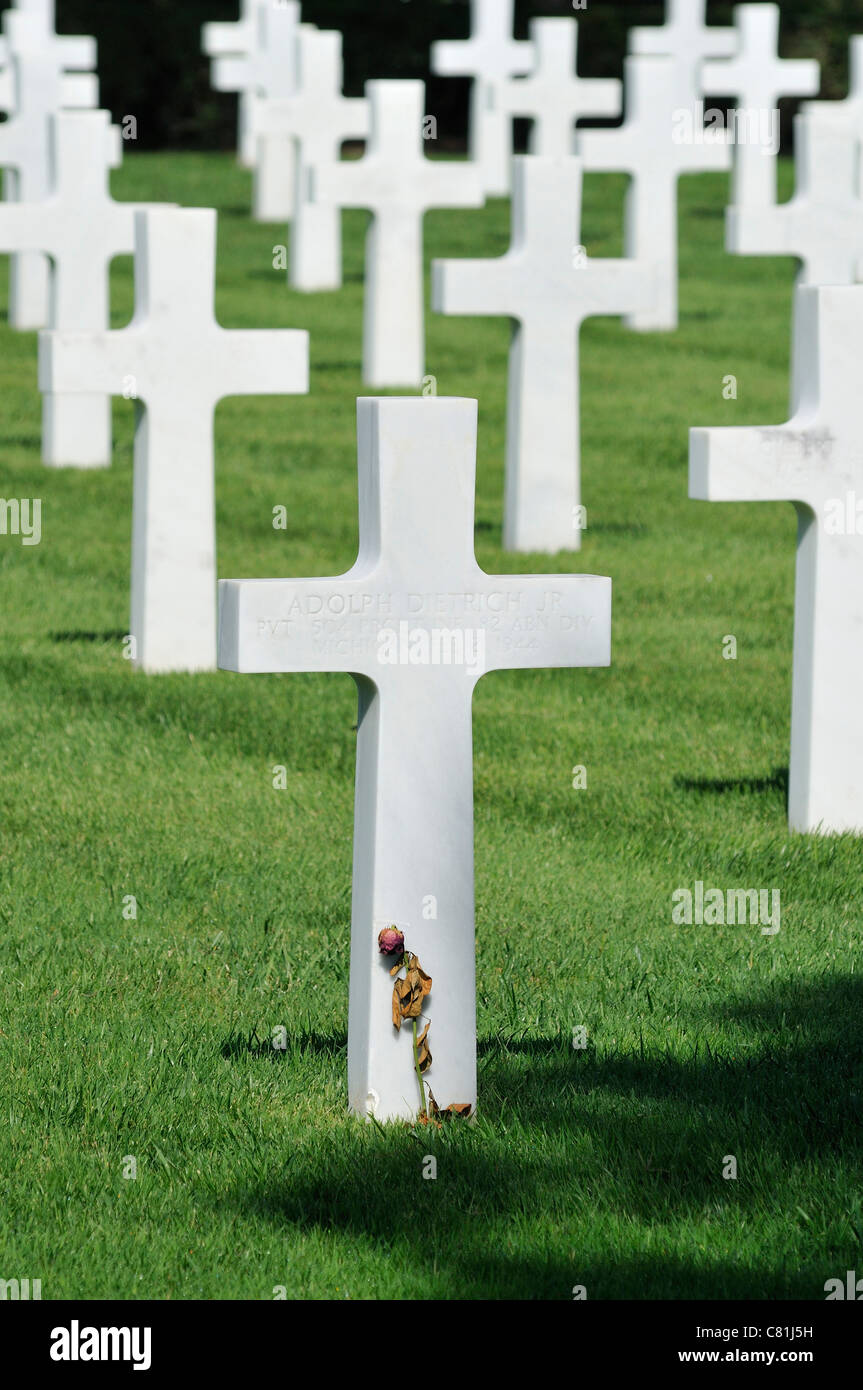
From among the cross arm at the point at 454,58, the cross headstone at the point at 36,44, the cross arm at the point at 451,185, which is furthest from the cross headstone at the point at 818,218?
the cross arm at the point at 454,58

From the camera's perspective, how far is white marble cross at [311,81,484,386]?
1382 cm

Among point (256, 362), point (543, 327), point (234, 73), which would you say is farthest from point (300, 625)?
point (234, 73)

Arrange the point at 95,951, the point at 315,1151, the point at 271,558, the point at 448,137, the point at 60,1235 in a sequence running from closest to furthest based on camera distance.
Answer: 1. the point at 60,1235
2. the point at 315,1151
3. the point at 95,951
4. the point at 271,558
5. the point at 448,137

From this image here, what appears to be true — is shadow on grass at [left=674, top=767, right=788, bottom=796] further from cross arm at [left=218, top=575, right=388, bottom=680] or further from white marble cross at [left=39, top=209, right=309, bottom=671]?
cross arm at [left=218, top=575, right=388, bottom=680]

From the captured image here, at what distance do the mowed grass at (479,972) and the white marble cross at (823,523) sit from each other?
0.75 feet

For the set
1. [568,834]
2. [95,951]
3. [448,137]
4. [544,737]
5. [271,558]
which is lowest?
[95,951]

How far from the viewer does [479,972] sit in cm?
521

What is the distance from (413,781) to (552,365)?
657cm

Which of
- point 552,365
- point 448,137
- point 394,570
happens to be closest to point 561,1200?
point 394,570

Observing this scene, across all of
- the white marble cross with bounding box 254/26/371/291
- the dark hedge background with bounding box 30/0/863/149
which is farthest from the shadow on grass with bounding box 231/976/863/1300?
the dark hedge background with bounding box 30/0/863/149

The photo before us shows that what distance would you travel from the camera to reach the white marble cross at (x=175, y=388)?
835cm

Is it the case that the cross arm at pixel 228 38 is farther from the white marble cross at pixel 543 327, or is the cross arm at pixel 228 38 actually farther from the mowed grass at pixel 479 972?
the mowed grass at pixel 479 972
